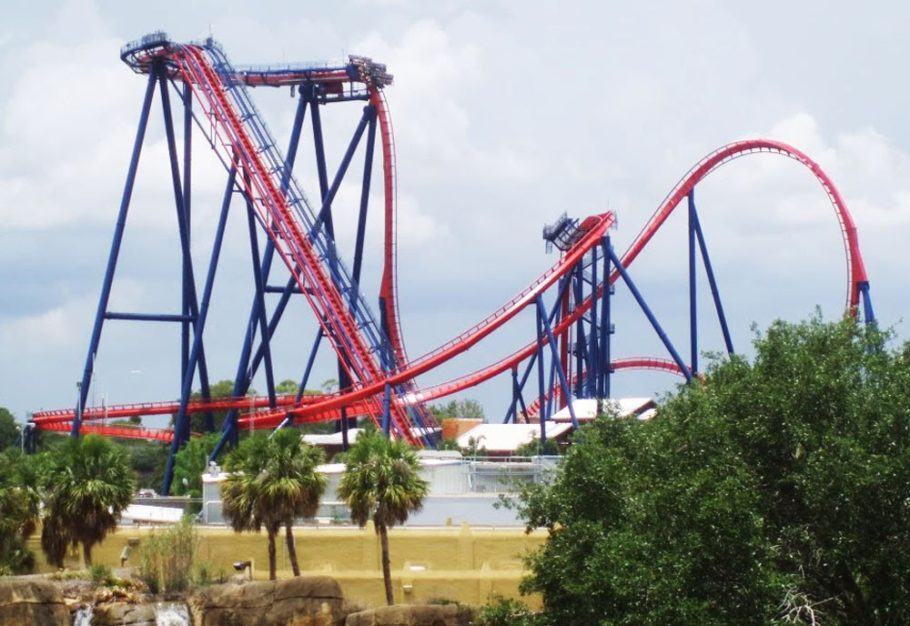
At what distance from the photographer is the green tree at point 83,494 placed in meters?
28.6

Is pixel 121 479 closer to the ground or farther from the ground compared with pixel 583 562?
farther from the ground

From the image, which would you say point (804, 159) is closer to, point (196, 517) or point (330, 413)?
point (330, 413)

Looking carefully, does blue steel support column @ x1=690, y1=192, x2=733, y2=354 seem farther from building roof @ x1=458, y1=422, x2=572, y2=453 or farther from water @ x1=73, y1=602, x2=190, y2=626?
water @ x1=73, y1=602, x2=190, y2=626

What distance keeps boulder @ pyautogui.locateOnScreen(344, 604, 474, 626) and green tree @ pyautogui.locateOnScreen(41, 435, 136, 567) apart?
16.9 ft

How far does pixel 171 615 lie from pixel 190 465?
72.9 feet

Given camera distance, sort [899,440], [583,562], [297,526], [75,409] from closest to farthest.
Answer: [899,440], [583,562], [297,526], [75,409]

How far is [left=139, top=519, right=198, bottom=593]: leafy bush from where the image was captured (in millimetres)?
28578

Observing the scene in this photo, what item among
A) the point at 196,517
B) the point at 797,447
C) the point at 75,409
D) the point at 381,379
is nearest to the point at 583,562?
the point at 797,447

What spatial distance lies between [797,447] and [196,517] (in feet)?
55.3

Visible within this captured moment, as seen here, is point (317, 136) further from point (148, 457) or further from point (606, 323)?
point (148, 457)

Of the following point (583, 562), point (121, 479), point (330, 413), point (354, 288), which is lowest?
point (583, 562)

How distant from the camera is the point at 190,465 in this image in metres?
49.7

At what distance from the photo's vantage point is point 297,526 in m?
32.4

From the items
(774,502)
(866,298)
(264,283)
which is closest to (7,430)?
(264,283)
